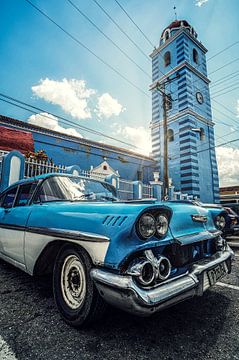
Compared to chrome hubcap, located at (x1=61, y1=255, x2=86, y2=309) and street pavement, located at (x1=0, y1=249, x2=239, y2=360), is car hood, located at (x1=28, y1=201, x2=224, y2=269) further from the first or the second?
street pavement, located at (x1=0, y1=249, x2=239, y2=360)

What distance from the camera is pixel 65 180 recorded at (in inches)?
111

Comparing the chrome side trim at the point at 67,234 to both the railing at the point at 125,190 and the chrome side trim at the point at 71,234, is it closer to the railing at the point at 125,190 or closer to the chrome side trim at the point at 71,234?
the chrome side trim at the point at 71,234

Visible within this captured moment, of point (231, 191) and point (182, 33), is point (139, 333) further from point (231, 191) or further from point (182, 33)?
point (231, 191)

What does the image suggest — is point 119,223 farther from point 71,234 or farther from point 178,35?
point 178,35

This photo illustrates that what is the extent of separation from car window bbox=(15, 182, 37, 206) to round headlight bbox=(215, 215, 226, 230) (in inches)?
101

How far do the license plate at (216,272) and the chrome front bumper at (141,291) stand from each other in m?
0.24

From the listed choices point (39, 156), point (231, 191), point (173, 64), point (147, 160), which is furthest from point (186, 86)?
point (231, 191)

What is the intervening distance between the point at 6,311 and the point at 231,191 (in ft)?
114

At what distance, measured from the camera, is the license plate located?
187 centimetres

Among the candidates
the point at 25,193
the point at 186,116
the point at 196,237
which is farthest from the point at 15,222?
the point at 186,116

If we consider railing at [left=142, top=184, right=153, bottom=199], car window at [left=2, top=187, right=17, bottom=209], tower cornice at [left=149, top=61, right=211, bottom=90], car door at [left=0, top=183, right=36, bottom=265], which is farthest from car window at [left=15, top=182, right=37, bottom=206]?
tower cornice at [left=149, top=61, right=211, bottom=90]

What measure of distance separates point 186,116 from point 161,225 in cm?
1944

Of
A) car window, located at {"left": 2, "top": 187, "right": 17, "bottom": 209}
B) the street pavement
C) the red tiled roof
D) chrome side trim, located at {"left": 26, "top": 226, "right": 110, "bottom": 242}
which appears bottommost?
the street pavement

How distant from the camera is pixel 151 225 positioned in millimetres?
1628
